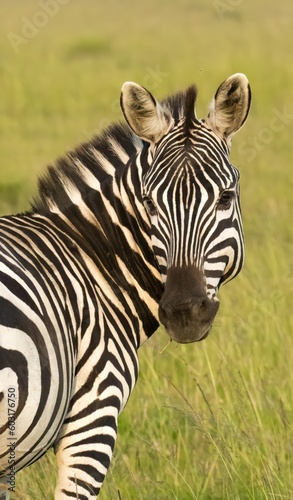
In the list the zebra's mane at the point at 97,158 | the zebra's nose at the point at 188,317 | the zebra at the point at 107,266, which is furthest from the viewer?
the zebra's mane at the point at 97,158

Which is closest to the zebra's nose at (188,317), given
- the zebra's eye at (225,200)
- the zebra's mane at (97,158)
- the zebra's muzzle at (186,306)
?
the zebra's muzzle at (186,306)

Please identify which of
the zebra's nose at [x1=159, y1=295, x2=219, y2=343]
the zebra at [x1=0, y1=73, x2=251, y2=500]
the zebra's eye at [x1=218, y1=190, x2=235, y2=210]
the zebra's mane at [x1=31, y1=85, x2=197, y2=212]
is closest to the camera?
the zebra at [x1=0, y1=73, x2=251, y2=500]

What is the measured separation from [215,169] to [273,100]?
45.1 ft

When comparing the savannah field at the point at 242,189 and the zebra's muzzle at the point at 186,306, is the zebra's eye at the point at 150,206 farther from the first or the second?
the savannah field at the point at 242,189

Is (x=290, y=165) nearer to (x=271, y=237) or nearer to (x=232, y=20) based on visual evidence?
(x=271, y=237)

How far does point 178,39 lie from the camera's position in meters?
23.5

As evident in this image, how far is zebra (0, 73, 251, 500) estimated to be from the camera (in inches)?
119

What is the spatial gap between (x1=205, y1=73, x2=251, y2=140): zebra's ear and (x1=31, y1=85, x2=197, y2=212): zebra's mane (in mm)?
86

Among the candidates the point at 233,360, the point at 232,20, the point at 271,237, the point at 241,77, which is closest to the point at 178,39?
the point at 232,20

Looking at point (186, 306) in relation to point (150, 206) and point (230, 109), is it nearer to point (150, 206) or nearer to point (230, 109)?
point (150, 206)

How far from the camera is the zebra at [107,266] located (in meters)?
3.03

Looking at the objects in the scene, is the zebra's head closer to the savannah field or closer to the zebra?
the zebra

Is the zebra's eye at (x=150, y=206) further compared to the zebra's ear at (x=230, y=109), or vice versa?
the zebra's ear at (x=230, y=109)

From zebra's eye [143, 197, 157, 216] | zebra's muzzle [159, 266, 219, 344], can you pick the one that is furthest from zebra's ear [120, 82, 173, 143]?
zebra's muzzle [159, 266, 219, 344]
